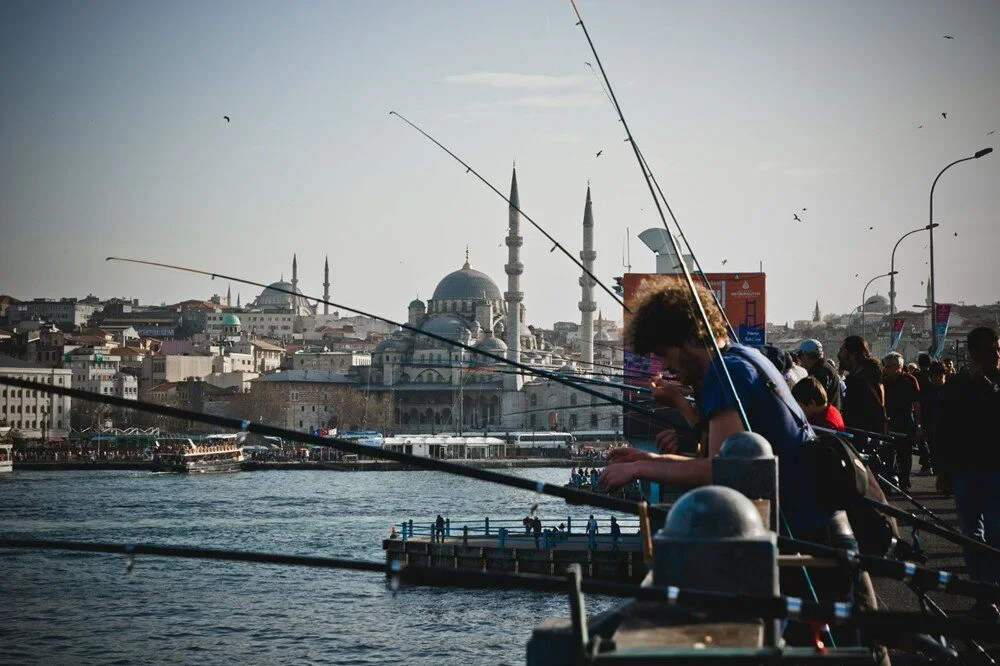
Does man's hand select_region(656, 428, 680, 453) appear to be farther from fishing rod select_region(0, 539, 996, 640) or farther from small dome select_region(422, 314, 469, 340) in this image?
small dome select_region(422, 314, 469, 340)

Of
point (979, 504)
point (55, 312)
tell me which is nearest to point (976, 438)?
point (979, 504)

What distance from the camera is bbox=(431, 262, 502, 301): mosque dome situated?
88312 millimetres

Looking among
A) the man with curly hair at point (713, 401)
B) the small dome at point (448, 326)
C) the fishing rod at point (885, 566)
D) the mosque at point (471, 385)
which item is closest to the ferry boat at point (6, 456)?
the mosque at point (471, 385)

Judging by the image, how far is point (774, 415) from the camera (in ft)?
8.39

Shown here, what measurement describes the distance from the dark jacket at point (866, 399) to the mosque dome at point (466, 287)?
8108 centimetres

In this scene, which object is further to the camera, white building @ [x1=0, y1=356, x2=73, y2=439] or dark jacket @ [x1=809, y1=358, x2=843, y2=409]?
white building @ [x1=0, y1=356, x2=73, y2=439]

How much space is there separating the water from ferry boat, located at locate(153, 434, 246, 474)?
52.1 feet

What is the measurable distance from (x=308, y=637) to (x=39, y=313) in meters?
100

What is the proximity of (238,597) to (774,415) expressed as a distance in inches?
780

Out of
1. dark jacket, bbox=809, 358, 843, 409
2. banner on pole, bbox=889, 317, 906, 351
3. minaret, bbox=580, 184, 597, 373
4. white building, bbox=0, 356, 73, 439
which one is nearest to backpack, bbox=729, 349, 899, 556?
dark jacket, bbox=809, 358, 843, 409

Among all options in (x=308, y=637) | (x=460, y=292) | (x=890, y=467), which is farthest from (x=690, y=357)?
(x=460, y=292)

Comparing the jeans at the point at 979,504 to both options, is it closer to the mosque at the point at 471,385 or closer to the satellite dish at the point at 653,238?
the satellite dish at the point at 653,238

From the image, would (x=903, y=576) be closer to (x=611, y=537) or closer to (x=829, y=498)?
(x=829, y=498)

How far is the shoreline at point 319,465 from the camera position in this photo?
5659cm
